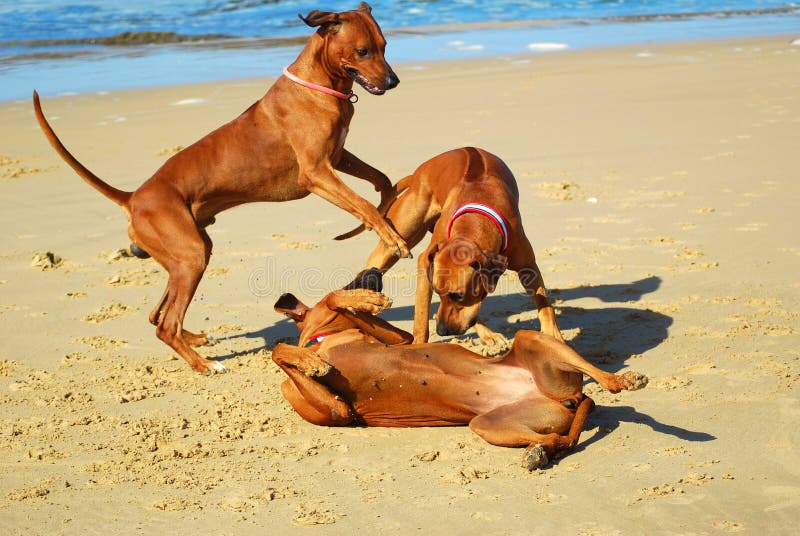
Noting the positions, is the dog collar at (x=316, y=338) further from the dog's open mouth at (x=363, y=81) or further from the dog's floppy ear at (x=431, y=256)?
the dog's open mouth at (x=363, y=81)

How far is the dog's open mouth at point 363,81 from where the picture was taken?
5.13 metres

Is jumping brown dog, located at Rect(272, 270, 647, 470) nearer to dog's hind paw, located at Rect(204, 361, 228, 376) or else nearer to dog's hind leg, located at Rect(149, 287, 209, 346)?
dog's hind paw, located at Rect(204, 361, 228, 376)

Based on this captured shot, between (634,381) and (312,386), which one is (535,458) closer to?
(634,381)

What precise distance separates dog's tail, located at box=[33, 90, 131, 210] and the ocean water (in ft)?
29.6

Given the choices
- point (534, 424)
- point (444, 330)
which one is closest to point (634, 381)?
point (534, 424)

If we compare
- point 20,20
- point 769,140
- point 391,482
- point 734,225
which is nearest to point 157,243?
point 391,482

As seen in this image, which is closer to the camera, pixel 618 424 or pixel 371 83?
pixel 618 424

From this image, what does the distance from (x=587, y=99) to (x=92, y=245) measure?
250 inches

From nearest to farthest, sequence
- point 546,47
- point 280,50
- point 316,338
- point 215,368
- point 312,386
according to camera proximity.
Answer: point 312,386, point 316,338, point 215,368, point 546,47, point 280,50

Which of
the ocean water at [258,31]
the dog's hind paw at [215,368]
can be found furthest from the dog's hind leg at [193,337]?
the ocean water at [258,31]

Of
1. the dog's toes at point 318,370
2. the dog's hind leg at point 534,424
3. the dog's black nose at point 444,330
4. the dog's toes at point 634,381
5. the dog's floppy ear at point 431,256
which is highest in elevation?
→ the dog's floppy ear at point 431,256

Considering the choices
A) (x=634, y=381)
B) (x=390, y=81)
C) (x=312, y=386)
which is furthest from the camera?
(x=390, y=81)

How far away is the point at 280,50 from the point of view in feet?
58.2

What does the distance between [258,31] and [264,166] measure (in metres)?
17.3
